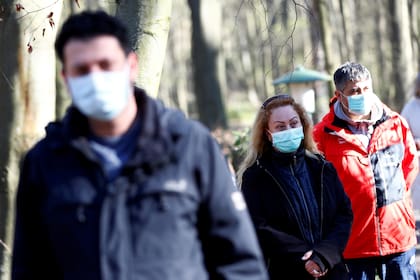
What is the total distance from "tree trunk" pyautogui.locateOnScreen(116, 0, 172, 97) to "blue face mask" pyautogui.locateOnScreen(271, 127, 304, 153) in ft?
5.94

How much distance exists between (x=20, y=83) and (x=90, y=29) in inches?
153

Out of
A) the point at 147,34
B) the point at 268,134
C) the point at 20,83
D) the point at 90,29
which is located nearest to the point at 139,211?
A: the point at 90,29

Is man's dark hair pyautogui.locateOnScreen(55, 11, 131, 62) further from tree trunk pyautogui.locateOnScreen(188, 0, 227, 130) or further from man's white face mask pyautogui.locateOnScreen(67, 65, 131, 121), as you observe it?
tree trunk pyautogui.locateOnScreen(188, 0, 227, 130)

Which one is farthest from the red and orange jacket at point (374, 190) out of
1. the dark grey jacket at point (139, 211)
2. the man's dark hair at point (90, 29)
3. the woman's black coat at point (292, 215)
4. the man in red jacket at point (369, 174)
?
the man's dark hair at point (90, 29)

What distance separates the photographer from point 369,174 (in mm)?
6215

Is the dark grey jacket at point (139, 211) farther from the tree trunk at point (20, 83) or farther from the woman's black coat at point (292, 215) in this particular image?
the tree trunk at point (20, 83)

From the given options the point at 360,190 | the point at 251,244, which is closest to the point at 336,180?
the point at 360,190

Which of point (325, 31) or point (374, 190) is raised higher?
point (325, 31)

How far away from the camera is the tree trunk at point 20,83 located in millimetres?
6898

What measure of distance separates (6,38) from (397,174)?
2955mm

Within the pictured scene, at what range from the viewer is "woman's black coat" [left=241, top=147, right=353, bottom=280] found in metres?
5.43

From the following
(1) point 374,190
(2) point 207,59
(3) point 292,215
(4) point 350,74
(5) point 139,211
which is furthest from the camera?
(2) point 207,59

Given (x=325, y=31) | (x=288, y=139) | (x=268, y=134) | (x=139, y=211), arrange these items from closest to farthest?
(x=139, y=211)
(x=288, y=139)
(x=268, y=134)
(x=325, y=31)

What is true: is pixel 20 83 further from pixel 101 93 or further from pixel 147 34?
pixel 101 93
